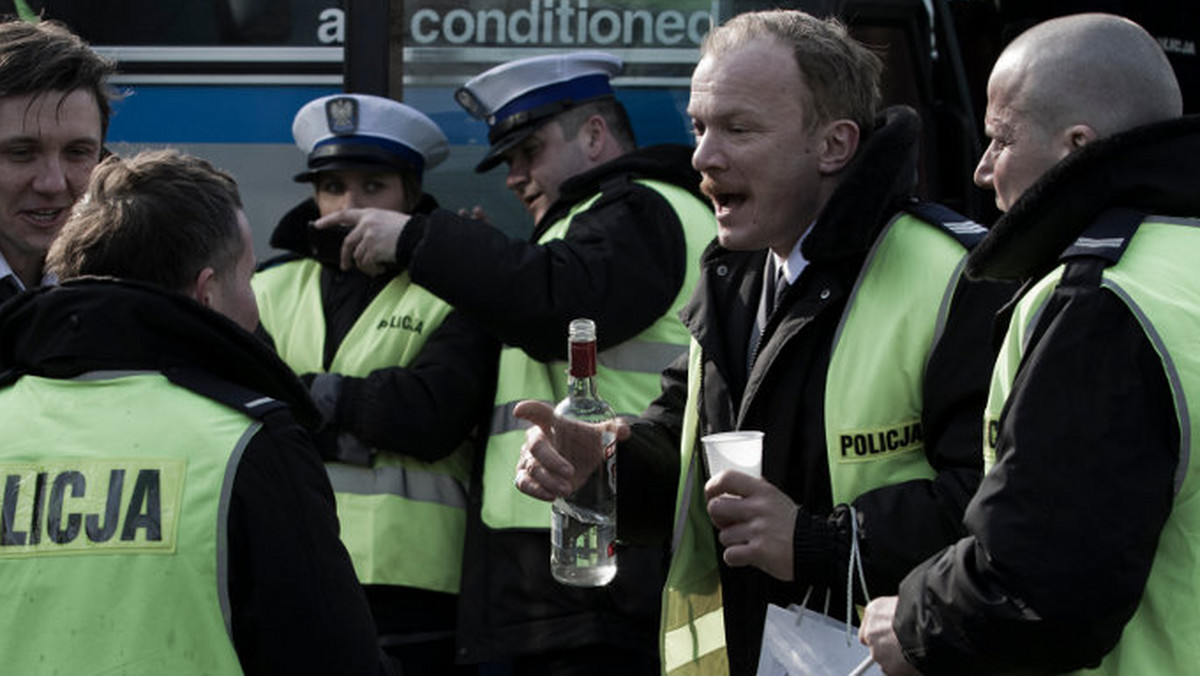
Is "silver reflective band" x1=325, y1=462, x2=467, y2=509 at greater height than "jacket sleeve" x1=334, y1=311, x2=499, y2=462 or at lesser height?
lesser

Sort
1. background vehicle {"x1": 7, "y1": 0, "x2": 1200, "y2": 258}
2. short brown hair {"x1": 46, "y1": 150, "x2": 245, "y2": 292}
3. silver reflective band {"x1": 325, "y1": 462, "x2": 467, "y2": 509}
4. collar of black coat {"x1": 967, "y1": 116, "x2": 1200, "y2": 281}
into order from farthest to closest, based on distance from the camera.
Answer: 1. background vehicle {"x1": 7, "y1": 0, "x2": 1200, "y2": 258}
2. silver reflective band {"x1": 325, "y1": 462, "x2": 467, "y2": 509}
3. short brown hair {"x1": 46, "y1": 150, "x2": 245, "y2": 292}
4. collar of black coat {"x1": 967, "y1": 116, "x2": 1200, "y2": 281}

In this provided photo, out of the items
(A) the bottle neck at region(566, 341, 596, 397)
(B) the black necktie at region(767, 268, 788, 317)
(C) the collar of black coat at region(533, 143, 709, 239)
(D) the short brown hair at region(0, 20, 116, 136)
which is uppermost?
(D) the short brown hair at region(0, 20, 116, 136)

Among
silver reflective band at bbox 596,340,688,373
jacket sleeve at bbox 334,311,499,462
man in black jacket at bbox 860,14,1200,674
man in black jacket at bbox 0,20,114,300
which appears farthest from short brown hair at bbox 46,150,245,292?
silver reflective band at bbox 596,340,688,373

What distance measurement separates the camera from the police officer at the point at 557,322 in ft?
12.8

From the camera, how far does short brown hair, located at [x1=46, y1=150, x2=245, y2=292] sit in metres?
2.47

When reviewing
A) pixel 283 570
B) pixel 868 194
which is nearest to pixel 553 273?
pixel 868 194

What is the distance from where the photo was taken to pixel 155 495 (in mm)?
2271

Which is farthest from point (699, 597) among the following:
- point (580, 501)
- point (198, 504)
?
point (198, 504)

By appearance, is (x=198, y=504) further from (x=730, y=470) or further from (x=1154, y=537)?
(x=1154, y=537)

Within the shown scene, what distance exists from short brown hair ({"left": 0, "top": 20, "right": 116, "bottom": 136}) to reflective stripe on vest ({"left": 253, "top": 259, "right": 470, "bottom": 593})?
0.94m

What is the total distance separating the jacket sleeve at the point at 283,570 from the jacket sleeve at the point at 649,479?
911 mm

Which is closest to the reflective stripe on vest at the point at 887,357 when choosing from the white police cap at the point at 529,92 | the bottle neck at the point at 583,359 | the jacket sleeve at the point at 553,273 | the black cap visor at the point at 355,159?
the bottle neck at the point at 583,359

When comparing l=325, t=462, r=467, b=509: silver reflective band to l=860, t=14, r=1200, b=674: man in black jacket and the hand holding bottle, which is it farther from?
l=860, t=14, r=1200, b=674: man in black jacket

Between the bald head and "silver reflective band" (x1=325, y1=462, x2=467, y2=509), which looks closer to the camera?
the bald head
